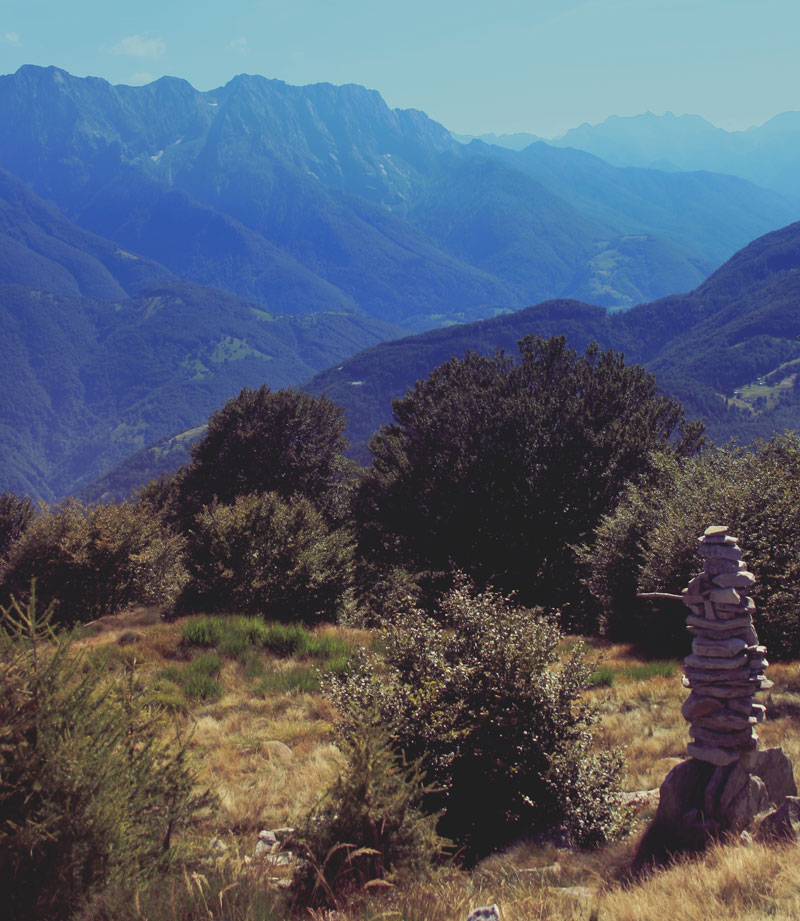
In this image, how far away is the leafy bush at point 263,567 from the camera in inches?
533

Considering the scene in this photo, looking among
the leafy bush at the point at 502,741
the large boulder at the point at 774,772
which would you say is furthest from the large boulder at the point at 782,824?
the leafy bush at the point at 502,741

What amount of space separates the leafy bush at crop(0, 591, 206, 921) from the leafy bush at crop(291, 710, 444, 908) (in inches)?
38.0

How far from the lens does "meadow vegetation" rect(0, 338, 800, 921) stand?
4000mm

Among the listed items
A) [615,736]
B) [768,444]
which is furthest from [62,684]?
[768,444]

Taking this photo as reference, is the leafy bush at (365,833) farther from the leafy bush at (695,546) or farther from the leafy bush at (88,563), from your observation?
the leafy bush at (88,563)

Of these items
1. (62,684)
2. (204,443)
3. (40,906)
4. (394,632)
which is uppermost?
(204,443)

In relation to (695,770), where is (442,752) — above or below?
above

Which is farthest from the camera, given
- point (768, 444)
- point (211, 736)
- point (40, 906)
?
point (768, 444)

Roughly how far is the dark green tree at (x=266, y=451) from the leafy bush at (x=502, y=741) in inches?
1102

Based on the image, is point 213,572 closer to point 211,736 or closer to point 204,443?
point 211,736

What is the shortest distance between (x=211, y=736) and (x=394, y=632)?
9.33 ft

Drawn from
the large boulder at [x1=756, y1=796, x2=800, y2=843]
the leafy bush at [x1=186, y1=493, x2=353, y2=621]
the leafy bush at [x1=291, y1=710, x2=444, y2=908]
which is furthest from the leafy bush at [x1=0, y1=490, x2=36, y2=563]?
the large boulder at [x1=756, y1=796, x2=800, y2=843]

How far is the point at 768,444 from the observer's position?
19.0 meters

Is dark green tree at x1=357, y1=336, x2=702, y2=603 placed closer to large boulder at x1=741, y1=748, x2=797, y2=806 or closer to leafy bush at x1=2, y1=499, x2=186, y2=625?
leafy bush at x1=2, y1=499, x2=186, y2=625
